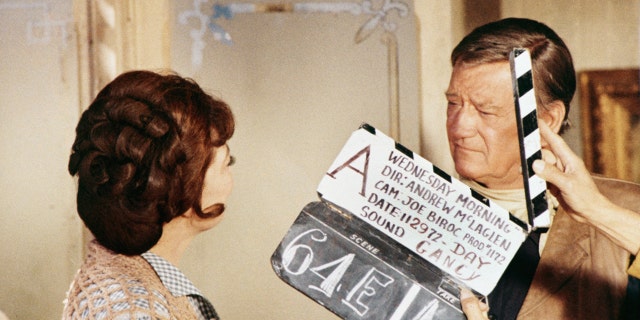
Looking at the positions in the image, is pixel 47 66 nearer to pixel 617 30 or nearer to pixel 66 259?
pixel 66 259

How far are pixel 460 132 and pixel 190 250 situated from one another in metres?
1.22

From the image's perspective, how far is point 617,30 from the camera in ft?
9.48

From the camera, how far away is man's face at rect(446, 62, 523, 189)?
2275mm

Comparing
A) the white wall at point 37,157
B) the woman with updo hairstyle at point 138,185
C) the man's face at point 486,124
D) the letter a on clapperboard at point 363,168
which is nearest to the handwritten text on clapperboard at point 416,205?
the letter a on clapperboard at point 363,168

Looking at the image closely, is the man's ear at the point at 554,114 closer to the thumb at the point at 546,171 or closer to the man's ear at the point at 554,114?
the man's ear at the point at 554,114

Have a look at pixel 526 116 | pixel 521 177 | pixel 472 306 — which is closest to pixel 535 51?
pixel 521 177

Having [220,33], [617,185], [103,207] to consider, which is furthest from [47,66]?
[617,185]

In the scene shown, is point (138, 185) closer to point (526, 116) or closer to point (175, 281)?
point (175, 281)

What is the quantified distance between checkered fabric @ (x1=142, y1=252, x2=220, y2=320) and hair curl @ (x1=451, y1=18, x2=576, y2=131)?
1109 mm

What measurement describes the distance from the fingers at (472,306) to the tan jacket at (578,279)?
0.40 m

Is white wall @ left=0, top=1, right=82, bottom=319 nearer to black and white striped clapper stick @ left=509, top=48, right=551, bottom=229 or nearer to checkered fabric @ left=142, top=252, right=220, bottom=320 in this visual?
checkered fabric @ left=142, top=252, right=220, bottom=320

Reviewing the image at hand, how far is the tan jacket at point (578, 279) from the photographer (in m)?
2.03

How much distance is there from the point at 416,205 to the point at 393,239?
10 centimetres

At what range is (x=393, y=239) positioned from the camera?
1.78 m
